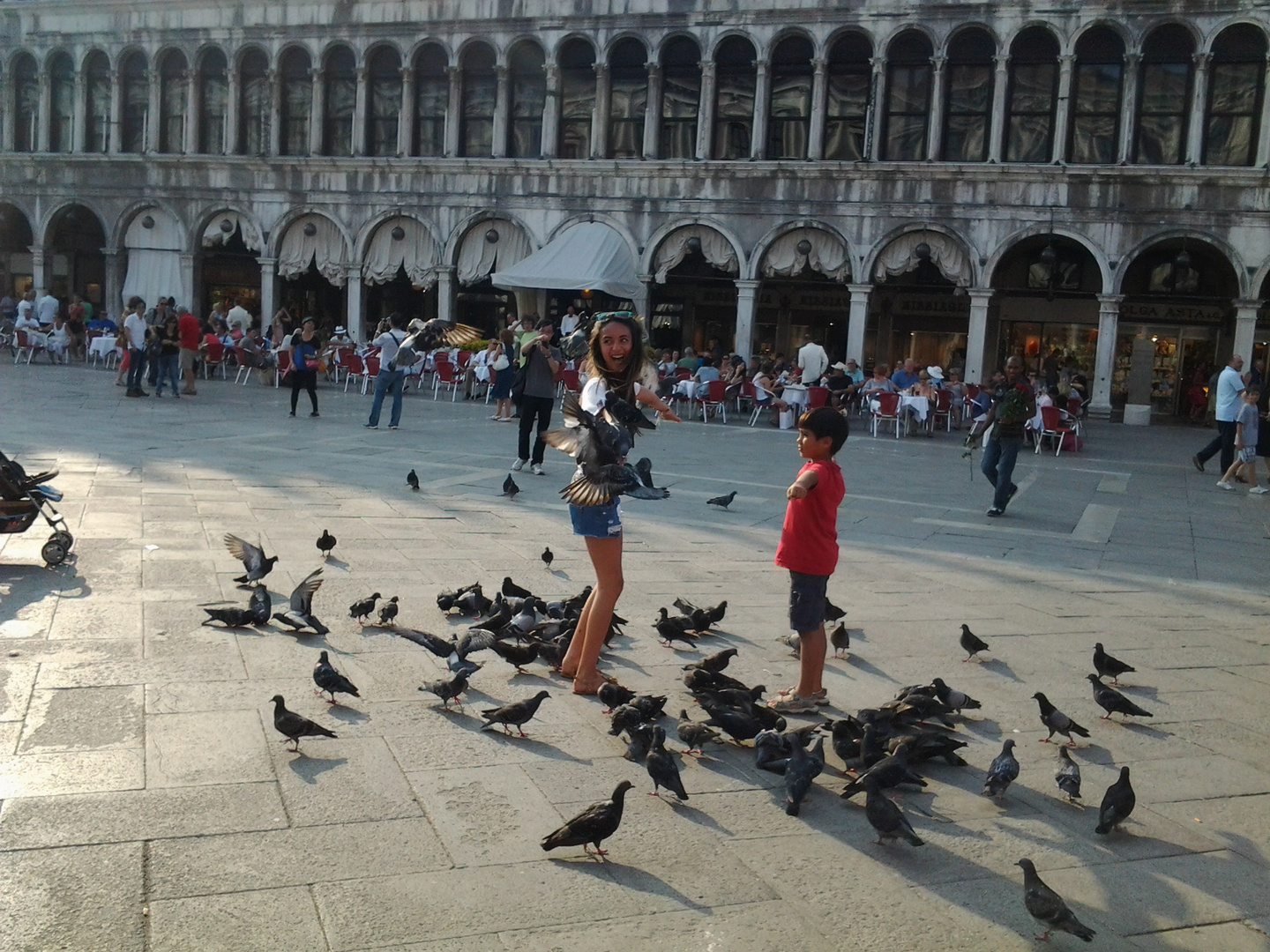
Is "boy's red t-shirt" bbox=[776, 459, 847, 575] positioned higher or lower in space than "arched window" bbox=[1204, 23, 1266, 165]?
lower

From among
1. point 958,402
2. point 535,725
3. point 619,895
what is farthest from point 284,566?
point 958,402

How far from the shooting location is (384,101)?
2877 centimetres

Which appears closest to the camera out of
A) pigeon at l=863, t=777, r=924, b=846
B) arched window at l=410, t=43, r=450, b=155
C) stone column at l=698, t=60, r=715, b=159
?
pigeon at l=863, t=777, r=924, b=846

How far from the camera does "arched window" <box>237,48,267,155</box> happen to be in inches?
1160

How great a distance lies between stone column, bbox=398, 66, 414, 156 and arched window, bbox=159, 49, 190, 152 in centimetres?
598

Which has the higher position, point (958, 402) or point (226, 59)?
point (226, 59)

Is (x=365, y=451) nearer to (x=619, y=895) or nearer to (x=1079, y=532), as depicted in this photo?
(x=1079, y=532)

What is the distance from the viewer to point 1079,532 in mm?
10812

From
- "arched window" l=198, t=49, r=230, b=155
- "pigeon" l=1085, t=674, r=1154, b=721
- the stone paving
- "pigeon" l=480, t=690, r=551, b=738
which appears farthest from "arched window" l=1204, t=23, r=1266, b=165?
"pigeon" l=480, t=690, r=551, b=738

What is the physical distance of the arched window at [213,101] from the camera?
29.9 meters

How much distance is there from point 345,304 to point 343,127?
5378 millimetres

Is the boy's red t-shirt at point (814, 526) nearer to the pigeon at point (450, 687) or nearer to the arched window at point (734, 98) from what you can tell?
the pigeon at point (450, 687)

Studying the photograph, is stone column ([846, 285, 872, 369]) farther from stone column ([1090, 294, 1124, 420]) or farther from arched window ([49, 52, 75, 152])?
arched window ([49, 52, 75, 152])

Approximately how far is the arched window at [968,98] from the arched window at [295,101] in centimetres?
1452
